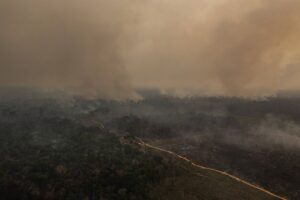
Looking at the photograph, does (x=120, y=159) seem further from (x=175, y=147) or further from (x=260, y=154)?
(x=260, y=154)

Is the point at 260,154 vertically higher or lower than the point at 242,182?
higher

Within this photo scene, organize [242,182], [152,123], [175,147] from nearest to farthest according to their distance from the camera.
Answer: [242,182], [175,147], [152,123]

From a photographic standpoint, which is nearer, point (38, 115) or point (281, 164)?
point (281, 164)

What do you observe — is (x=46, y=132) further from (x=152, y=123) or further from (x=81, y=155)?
(x=152, y=123)

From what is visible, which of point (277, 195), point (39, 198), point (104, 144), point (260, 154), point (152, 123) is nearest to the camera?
point (39, 198)

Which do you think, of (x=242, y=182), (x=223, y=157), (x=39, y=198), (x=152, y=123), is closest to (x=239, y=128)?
(x=152, y=123)

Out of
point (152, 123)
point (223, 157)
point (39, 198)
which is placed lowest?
point (39, 198)

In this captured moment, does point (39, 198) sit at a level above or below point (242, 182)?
below

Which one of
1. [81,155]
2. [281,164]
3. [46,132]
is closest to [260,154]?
[281,164]

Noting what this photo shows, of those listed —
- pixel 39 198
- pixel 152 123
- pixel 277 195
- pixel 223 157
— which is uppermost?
pixel 152 123
